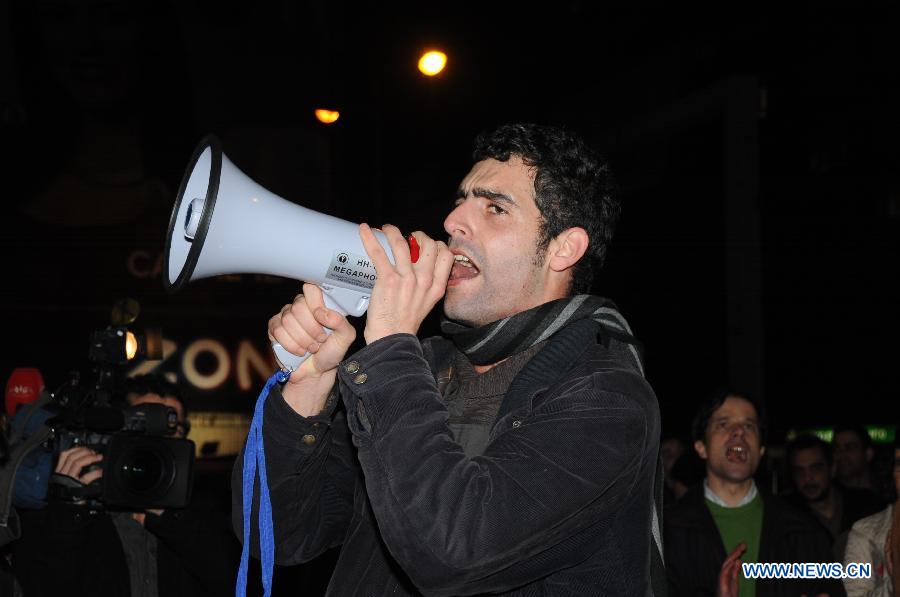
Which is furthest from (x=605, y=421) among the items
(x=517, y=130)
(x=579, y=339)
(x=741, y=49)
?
(x=741, y=49)

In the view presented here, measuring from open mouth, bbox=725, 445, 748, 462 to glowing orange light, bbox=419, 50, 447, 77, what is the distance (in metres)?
3.98

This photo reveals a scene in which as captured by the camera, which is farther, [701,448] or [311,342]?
[701,448]

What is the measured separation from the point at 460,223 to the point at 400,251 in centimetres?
26

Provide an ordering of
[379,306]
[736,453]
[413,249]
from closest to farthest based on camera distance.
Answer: [379,306]
[413,249]
[736,453]

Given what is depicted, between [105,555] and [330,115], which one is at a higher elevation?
[330,115]

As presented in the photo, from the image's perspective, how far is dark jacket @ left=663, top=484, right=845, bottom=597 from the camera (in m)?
3.78

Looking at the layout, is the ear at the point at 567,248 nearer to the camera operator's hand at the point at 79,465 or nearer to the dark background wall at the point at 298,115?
the camera operator's hand at the point at 79,465

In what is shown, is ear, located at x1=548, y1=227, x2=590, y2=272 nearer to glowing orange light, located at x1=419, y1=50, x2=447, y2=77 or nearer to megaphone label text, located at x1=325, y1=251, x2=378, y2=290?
megaphone label text, located at x1=325, y1=251, x2=378, y2=290

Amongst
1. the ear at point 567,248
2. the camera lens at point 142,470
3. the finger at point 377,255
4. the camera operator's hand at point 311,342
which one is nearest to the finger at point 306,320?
the camera operator's hand at point 311,342

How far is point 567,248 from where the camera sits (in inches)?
77.3

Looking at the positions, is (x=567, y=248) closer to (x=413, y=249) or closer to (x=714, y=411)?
(x=413, y=249)

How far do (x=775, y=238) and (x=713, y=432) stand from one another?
27.2 feet

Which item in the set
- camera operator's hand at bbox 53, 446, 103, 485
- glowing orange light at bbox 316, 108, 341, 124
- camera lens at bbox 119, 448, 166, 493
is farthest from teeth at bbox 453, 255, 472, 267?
glowing orange light at bbox 316, 108, 341, 124

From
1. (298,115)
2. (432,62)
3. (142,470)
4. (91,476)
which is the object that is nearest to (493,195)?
(142,470)
